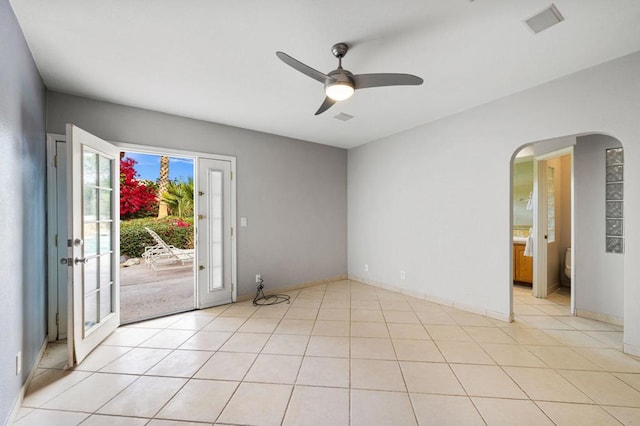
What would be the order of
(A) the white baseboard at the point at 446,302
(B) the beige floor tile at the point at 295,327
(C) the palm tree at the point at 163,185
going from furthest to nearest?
(C) the palm tree at the point at 163,185 → (A) the white baseboard at the point at 446,302 → (B) the beige floor tile at the point at 295,327

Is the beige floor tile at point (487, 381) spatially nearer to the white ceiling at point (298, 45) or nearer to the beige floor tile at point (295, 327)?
the beige floor tile at point (295, 327)

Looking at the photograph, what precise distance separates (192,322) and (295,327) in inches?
49.5

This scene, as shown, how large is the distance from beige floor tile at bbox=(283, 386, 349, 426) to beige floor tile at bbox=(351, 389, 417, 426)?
0.07 m

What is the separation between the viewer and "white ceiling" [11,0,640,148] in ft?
5.71

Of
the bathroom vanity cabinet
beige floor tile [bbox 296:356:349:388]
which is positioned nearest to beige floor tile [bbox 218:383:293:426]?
beige floor tile [bbox 296:356:349:388]

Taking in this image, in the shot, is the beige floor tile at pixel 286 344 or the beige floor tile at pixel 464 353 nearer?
the beige floor tile at pixel 464 353

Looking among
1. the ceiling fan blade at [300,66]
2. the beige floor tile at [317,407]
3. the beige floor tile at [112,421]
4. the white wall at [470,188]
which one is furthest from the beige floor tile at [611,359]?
the beige floor tile at [112,421]

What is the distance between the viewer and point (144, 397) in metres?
1.87

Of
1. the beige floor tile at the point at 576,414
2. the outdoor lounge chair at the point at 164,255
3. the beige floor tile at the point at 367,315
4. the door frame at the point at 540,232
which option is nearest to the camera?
the beige floor tile at the point at 576,414

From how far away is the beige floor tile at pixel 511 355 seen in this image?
223 cm

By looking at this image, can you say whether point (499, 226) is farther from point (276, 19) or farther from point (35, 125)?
point (35, 125)

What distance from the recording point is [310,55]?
2227 mm

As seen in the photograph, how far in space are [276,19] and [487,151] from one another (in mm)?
2788

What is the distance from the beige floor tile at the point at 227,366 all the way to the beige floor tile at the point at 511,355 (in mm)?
2141
